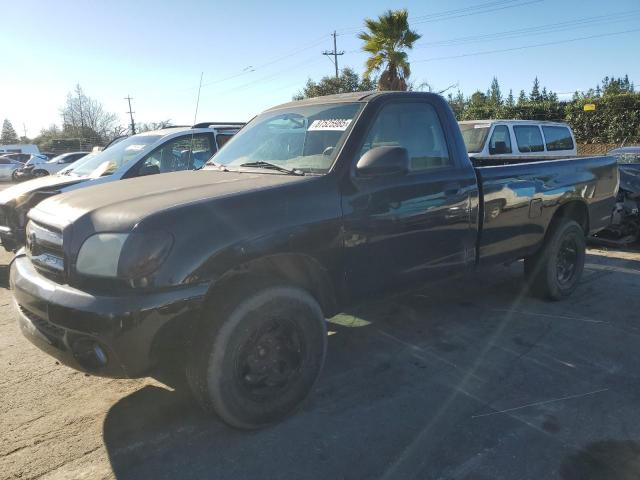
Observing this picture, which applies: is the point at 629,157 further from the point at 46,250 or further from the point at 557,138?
the point at 46,250

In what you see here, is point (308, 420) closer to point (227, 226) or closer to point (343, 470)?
point (343, 470)

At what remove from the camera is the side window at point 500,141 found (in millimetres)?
10931

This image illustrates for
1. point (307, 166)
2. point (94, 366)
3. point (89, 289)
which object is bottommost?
point (94, 366)

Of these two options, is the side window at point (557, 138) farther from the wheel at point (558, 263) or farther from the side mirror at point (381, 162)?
the side mirror at point (381, 162)

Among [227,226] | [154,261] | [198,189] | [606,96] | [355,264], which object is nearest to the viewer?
[154,261]

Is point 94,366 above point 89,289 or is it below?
below

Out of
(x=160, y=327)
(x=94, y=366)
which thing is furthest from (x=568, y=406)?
(x=94, y=366)

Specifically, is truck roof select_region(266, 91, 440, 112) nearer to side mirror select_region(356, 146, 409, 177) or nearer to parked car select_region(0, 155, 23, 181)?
side mirror select_region(356, 146, 409, 177)

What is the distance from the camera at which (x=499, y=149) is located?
1105 centimetres

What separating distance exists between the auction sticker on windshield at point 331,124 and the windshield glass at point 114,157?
3954 mm

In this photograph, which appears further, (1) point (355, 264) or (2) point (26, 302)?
(1) point (355, 264)

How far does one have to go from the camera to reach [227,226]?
9.10 ft

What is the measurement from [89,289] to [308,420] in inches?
59.0

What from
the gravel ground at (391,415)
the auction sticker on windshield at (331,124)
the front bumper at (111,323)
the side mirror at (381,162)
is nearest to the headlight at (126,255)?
the front bumper at (111,323)
